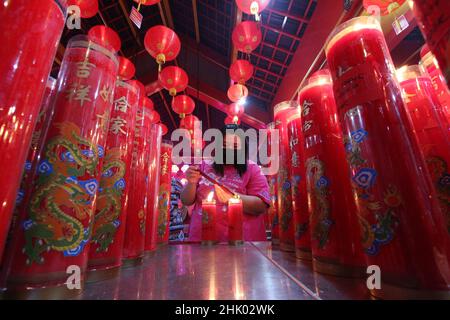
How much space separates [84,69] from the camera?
511 millimetres

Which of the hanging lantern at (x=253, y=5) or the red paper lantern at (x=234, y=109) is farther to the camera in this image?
the red paper lantern at (x=234, y=109)

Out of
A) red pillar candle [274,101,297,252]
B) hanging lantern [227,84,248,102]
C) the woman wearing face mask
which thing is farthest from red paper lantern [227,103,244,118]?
red pillar candle [274,101,297,252]

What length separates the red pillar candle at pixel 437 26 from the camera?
0.99 feet

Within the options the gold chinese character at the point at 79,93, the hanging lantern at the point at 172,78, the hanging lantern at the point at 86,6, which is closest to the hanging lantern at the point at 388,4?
the gold chinese character at the point at 79,93

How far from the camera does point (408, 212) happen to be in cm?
39

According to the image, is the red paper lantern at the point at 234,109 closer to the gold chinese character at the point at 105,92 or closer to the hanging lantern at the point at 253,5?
the hanging lantern at the point at 253,5

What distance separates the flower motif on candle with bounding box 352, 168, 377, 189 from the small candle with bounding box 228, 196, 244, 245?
0.91 metres

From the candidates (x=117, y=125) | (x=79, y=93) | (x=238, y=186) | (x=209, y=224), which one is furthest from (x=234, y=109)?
(x=79, y=93)

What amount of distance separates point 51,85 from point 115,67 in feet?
0.60

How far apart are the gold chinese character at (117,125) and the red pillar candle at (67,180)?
0.29ft

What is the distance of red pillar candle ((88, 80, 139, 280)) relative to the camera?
0.54 meters

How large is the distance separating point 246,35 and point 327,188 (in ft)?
9.64

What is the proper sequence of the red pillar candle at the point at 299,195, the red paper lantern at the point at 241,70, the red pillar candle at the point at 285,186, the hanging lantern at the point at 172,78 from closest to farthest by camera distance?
the red pillar candle at the point at 299,195
the red pillar candle at the point at 285,186
the hanging lantern at the point at 172,78
the red paper lantern at the point at 241,70

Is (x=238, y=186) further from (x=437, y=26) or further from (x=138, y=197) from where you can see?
(x=437, y=26)
